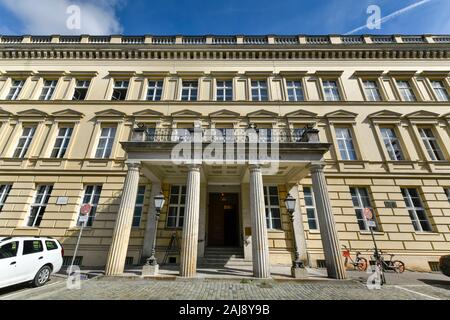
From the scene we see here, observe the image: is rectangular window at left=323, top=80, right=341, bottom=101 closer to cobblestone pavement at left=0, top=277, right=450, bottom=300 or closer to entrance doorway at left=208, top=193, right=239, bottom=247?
entrance doorway at left=208, top=193, right=239, bottom=247

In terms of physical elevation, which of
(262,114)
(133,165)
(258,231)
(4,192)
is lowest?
(258,231)

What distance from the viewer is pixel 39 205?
12164 millimetres

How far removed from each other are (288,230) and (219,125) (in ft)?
26.9

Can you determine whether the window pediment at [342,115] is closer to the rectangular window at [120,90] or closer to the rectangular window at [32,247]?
the rectangular window at [120,90]

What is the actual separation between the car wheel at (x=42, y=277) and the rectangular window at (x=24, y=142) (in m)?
10.1

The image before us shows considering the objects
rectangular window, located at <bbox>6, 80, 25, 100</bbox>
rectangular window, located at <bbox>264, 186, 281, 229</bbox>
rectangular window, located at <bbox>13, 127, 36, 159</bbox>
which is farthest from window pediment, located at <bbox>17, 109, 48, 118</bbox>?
rectangular window, located at <bbox>264, 186, 281, 229</bbox>

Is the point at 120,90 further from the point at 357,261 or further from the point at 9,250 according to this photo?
the point at 357,261

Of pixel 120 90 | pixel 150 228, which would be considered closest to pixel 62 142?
pixel 120 90

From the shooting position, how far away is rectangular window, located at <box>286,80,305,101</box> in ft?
49.3

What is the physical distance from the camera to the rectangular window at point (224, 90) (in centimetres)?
1521

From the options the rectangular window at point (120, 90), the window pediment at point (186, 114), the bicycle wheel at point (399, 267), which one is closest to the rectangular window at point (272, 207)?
the bicycle wheel at point (399, 267)

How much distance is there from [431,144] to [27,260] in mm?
22340

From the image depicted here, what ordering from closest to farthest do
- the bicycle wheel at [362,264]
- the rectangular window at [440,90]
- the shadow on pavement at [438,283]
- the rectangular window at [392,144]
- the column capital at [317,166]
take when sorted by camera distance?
the shadow on pavement at [438,283]
the column capital at [317,166]
the bicycle wheel at [362,264]
the rectangular window at [392,144]
the rectangular window at [440,90]
